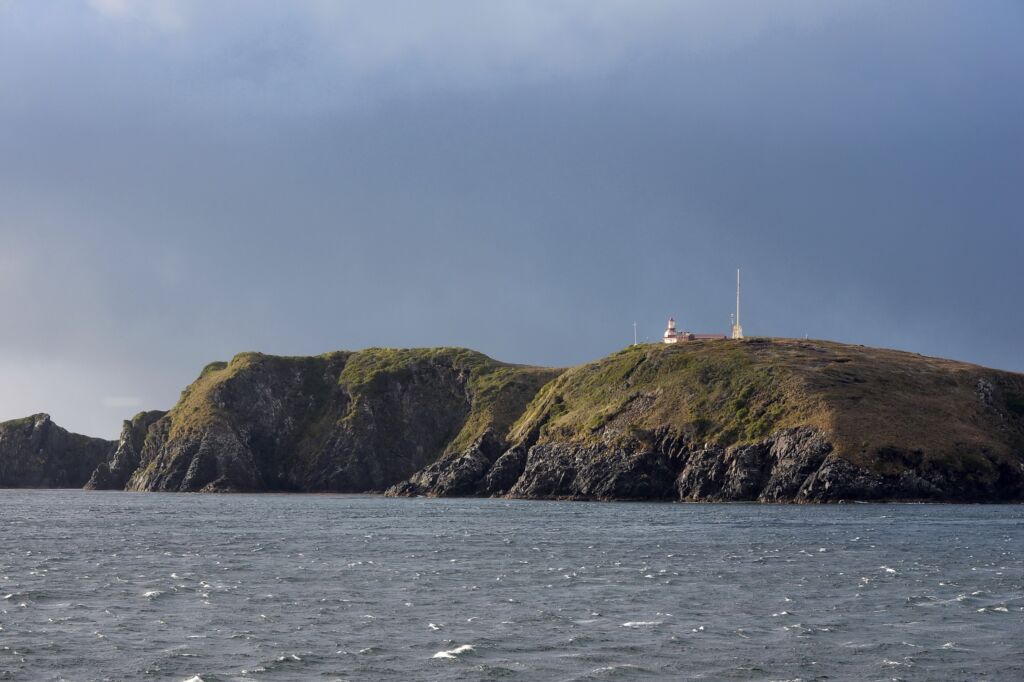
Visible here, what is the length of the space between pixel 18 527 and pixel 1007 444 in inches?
4938

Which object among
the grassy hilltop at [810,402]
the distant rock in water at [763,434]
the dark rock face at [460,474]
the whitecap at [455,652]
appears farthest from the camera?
the dark rock face at [460,474]

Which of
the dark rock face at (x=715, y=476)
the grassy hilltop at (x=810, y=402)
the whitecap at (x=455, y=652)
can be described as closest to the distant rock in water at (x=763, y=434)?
the dark rock face at (x=715, y=476)

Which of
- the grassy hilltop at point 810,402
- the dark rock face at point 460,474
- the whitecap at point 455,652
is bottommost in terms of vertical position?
the whitecap at point 455,652

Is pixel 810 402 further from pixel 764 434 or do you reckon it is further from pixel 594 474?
pixel 594 474

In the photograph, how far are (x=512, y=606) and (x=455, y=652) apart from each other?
9854 millimetres

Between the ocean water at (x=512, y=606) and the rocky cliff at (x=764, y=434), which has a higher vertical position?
the rocky cliff at (x=764, y=434)

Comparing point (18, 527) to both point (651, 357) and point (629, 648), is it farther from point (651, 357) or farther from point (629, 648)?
point (651, 357)

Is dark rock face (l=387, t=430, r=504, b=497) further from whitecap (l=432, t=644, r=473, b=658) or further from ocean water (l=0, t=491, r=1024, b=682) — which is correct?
whitecap (l=432, t=644, r=473, b=658)

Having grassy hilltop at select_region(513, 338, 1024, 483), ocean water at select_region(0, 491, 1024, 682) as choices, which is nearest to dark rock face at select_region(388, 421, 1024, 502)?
grassy hilltop at select_region(513, 338, 1024, 483)

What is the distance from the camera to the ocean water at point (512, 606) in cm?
3027

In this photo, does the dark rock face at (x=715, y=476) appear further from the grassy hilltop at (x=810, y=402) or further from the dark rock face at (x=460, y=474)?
the grassy hilltop at (x=810, y=402)

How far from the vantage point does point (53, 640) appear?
3347cm

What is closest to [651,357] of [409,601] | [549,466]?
[549,466]

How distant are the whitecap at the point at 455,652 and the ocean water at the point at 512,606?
9 cm
